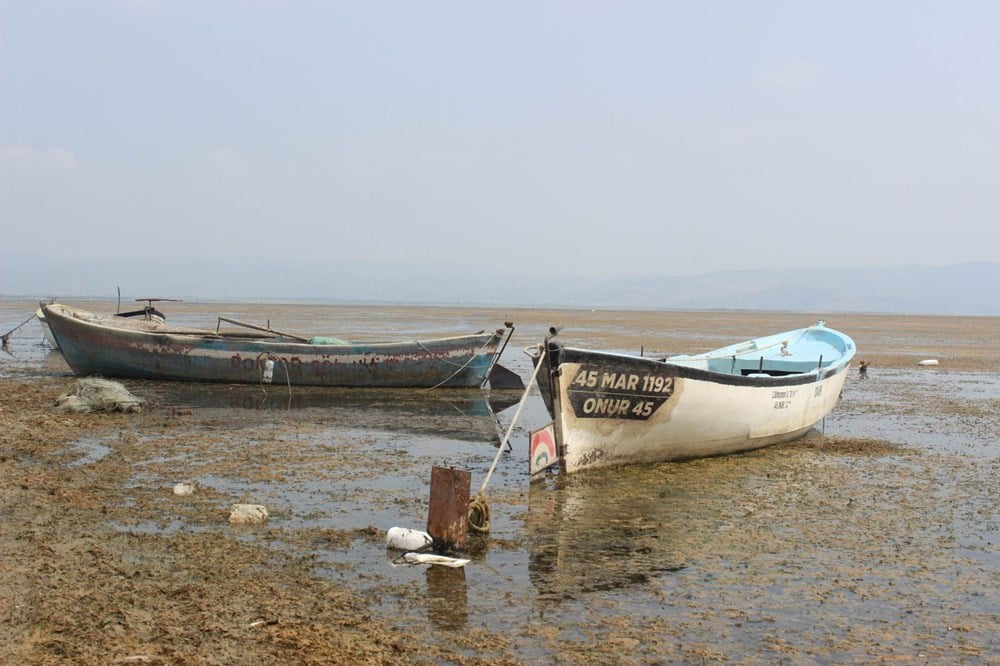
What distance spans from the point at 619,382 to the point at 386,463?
9.11 ft

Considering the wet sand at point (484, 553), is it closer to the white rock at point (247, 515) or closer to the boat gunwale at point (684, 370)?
the white rock at point (247, 515)

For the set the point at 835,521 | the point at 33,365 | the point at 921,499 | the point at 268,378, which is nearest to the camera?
the point at 835,521

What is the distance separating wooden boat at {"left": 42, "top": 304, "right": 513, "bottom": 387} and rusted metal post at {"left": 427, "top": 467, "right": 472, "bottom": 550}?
33.7ft

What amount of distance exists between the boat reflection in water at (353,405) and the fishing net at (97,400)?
70cm

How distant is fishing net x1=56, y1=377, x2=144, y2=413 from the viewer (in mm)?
12539

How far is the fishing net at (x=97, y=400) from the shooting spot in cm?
1254

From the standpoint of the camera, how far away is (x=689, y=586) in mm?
5863

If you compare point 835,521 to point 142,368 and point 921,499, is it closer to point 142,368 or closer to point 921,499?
point 921,499

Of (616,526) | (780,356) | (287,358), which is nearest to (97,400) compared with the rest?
(287,358)

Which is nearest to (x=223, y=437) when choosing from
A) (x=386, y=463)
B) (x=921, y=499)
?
(x=386, y=463)

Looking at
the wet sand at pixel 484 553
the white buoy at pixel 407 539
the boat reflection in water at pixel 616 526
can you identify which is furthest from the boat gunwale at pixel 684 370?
the white buoy at pixel 407 539

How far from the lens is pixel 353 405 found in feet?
48.2

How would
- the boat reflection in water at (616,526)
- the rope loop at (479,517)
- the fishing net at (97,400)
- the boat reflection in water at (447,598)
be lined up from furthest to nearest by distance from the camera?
the fishing net at (97,400) < the rope loop at (479,517) < the boat reflection in water at (616,526) < the boat reflection in water at (447,598)

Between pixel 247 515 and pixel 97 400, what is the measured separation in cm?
689
